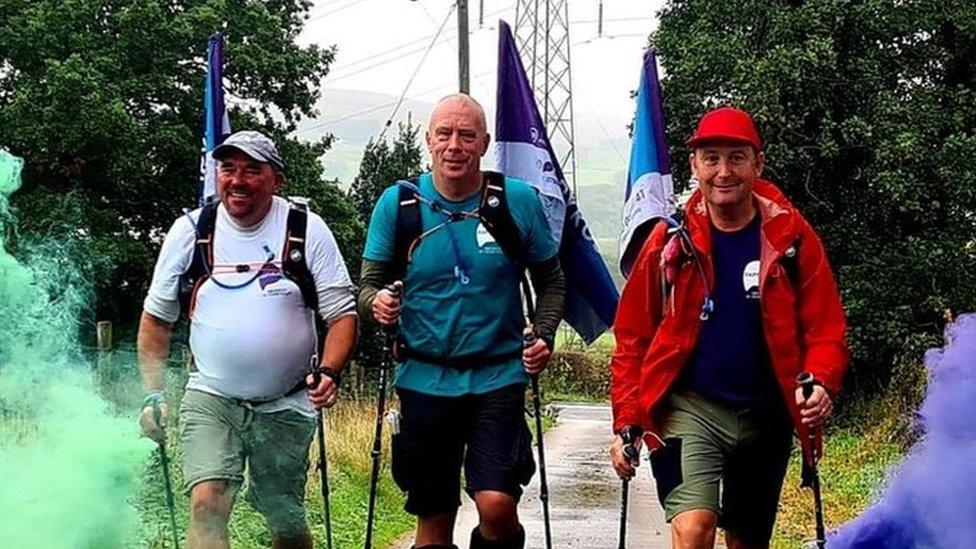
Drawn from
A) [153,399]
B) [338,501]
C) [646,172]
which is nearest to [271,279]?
[153,399]

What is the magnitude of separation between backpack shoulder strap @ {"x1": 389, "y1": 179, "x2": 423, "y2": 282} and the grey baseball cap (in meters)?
0.56

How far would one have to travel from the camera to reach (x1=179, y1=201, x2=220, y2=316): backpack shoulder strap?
5266 millimetres

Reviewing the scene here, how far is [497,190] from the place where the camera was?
17.3 ft

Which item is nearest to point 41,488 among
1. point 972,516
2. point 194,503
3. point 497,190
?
point 194,503

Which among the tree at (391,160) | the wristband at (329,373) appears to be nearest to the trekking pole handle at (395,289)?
the wristband at (329,373)

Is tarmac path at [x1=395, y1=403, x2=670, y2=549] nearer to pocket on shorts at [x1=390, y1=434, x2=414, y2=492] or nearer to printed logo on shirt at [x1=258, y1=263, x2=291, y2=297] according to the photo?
pocket on shorts at [x1=390, y1=434, x2=414, y2=492]

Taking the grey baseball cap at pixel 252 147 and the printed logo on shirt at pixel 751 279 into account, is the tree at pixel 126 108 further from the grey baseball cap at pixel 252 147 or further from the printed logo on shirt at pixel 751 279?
the printed logo on shirt at pixel 751 279

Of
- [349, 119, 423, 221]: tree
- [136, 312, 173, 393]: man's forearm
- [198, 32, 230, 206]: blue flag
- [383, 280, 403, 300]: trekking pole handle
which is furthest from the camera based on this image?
[349, 119, 423, 221]: tree

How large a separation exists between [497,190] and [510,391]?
840 millimetres

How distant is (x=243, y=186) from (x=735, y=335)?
2.10 m

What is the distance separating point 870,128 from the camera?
19.4 m

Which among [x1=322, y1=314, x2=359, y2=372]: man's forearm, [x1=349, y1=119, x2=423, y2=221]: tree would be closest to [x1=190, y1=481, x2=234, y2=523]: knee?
[x1=322, y1=314, x2=359, y2=372]: man's forearm

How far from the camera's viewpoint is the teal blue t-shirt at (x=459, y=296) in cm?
517

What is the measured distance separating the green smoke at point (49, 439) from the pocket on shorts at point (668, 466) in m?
2.79
